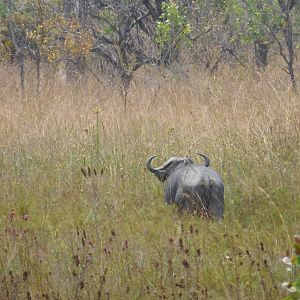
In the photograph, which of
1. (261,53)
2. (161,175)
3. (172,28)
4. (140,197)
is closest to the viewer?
(161,175)

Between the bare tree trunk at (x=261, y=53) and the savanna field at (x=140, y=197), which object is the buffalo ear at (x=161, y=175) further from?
the bare tree trunk at (x=261, y=53)

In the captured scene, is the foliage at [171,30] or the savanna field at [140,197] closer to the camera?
the savanna field at [140,197]

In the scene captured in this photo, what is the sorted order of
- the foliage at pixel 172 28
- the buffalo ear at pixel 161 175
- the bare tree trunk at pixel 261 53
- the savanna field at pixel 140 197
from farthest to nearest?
the bare tree trunk at pixel 261 53
the foliage at pixel 172 28
the buffalo ear at pixel 161 175
the savanna field at pixel 140 197

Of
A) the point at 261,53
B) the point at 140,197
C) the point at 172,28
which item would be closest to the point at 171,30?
the point at 172,28

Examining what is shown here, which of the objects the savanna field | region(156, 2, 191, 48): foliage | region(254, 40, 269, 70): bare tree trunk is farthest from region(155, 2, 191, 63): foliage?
region(254, 40, 269, 70): bare tree trunk

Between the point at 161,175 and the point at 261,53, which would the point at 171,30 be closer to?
the point at 261,53

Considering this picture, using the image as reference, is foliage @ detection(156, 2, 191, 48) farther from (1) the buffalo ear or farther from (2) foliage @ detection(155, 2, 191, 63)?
(1) the buffalo ear

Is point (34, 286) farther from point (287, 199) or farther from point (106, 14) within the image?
point (106, 14)

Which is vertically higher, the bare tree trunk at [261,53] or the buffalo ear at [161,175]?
the bare tree trunk at [261,53]

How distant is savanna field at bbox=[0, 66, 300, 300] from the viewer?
143 inches

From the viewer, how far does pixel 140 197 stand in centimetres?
552

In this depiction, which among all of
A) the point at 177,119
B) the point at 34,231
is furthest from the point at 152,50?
the point at 34,231

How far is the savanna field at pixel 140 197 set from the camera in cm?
363

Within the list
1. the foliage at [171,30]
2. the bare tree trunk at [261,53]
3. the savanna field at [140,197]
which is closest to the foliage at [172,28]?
the foliage at [171,30]
